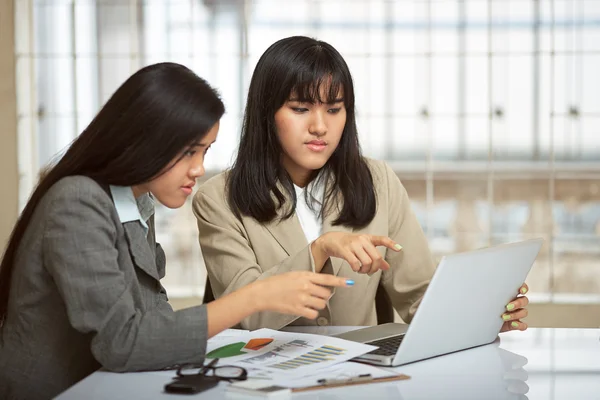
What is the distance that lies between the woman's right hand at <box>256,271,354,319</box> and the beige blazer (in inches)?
23.1

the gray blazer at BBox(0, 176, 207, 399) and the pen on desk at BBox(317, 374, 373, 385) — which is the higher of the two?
the gray blazer at BBox(0, 176, 207, 399)

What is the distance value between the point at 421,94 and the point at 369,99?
331 millimetres

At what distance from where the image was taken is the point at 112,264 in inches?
55.7

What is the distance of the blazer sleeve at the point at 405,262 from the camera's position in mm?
2172

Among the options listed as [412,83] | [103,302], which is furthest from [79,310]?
[412,83]

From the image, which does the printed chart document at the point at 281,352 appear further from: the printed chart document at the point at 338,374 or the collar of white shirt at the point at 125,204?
the collar of white shirt at the point at 125,204

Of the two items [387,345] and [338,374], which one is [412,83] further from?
[338,374]

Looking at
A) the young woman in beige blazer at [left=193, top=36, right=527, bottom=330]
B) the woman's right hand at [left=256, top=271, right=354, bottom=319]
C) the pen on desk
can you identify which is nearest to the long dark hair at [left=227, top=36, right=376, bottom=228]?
the young woman in beige blazer at [left=193, top=36, right=527, bottom=330]

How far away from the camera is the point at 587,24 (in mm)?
5078

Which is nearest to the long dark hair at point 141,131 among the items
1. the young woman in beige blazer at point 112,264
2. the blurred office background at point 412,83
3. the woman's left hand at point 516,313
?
the young woman in beige blazer at point 112,264

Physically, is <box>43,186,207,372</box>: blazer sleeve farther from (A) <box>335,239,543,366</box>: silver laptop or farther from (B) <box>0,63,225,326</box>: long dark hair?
(A) <box>335,239,543,366</box>: silver laptop

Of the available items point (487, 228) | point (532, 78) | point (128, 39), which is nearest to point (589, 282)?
point (487, 228)

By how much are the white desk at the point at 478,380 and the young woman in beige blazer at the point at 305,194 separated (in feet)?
1.46

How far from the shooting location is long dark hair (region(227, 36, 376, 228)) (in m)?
2.07
